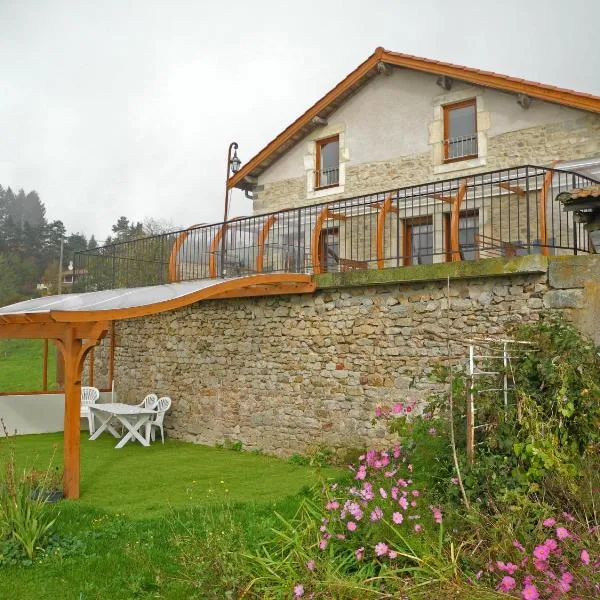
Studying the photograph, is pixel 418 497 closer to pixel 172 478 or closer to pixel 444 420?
pixel 444 420

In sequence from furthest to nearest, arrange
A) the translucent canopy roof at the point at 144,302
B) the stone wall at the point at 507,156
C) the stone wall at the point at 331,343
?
the stone wall at the point at 507,156 → the stone wall at the point at 331,343 → the translucent canopy roof at the point at 144,302

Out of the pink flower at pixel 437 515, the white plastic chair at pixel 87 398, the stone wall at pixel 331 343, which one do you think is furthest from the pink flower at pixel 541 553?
the white plastic chair at pixel 87 398

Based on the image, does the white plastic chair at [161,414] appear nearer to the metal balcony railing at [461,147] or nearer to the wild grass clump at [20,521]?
the wild grass clump at [20,521]

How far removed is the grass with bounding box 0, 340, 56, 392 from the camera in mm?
22484

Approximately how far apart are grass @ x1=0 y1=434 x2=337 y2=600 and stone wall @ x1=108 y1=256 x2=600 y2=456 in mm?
607

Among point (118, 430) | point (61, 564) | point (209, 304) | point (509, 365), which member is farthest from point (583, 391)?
point (118, 430)

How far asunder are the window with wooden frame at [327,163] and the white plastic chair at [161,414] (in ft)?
17.8

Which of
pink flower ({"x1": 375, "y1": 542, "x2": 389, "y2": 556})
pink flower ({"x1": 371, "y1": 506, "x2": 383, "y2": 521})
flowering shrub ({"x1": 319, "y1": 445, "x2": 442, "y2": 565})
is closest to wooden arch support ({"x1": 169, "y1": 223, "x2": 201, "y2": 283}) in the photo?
flowering shrub ({"x1": 319, "y1": 445, "x2": 442, "y2": 565})

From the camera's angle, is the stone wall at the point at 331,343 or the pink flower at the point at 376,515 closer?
the pink flower at the point at 376,515

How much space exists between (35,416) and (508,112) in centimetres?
1002

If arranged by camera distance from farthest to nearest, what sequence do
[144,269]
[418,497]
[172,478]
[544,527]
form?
[144,269] → [172,478] → [418,497] → [544,527]

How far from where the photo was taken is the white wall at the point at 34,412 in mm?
11656

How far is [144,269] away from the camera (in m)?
13.0

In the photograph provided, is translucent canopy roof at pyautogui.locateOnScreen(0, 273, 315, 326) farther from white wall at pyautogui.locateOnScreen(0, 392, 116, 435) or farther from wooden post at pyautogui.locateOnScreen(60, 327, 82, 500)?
white wall at pyautogui.locateOnScreen(0, 392, 116, 435)
